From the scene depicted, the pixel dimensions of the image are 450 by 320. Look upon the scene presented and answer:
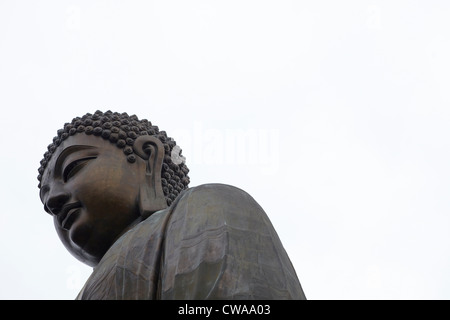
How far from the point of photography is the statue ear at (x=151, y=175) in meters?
7.50

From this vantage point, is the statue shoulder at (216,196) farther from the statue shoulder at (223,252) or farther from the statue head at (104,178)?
the statue head at (104,178)

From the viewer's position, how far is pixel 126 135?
8.09 metres

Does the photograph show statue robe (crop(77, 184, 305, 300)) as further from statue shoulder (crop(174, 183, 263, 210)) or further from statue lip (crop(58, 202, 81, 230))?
statue lip (crop(58, 202, 81, 230))

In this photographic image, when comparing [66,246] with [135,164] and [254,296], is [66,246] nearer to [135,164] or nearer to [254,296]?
[135,164]

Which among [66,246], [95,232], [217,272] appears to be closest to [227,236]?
[217,272]

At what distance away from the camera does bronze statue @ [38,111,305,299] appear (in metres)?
5.52

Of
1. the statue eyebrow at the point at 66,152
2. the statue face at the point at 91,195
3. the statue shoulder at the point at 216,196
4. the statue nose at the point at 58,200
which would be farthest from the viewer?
the statue eyebrow at the point at 66,152

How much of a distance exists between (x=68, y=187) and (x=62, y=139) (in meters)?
0.62

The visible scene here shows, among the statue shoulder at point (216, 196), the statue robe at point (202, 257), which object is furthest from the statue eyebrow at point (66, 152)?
the statue shoulder at point (216, 196)

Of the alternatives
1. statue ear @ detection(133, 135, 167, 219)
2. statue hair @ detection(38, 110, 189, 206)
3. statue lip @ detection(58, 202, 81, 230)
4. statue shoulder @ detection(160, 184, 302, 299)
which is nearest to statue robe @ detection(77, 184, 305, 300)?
statue shoulder @ detection(160, 184, 302, 299)

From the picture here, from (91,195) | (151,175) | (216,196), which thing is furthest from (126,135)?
(216,196)

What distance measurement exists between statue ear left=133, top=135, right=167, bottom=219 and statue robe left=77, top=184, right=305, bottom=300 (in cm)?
89

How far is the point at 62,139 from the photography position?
26.7 feet
